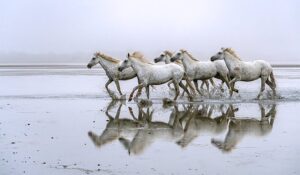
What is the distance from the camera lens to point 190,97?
19703mm

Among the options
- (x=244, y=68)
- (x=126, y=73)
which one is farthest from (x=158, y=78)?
(x=244, y=68)

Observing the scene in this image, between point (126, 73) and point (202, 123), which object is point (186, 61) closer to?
point (126, 73)

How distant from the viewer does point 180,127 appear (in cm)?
1325

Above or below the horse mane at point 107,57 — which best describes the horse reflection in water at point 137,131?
below

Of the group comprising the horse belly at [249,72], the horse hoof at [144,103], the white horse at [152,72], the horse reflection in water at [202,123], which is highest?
the white horse at [152,72]

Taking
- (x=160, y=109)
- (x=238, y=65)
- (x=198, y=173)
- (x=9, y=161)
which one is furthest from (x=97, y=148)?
(x=238, y=65)

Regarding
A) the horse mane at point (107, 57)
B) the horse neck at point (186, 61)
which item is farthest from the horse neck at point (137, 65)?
the horse neck at point (186, 61)

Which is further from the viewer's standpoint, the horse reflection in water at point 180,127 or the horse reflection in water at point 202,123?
the horse reflection in water at point 202,123

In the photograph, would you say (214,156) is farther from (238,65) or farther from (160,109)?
(238,65)

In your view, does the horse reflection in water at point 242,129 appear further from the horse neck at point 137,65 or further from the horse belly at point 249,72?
the horse belly at point 249,72

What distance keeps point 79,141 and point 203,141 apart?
2.33 meters

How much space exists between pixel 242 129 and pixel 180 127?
1.33m

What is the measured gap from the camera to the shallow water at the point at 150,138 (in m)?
9.21

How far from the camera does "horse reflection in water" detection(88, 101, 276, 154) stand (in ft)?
37.4
